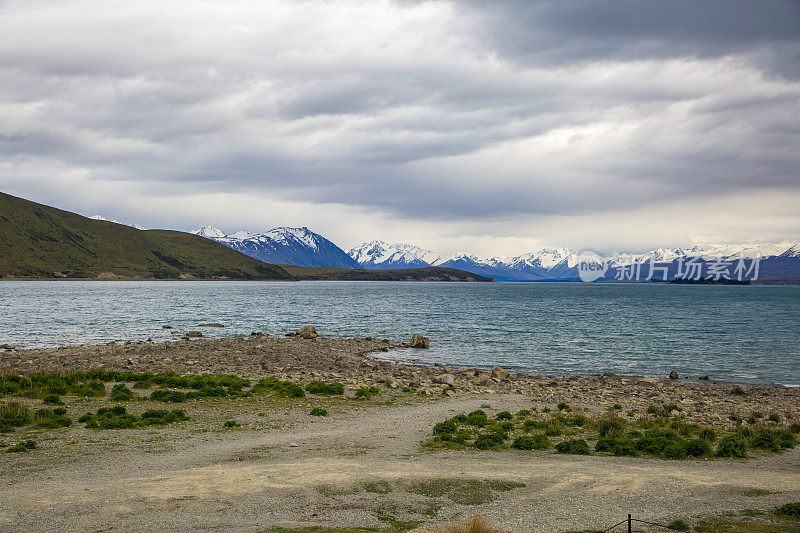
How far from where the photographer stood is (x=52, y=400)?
87.9 feet

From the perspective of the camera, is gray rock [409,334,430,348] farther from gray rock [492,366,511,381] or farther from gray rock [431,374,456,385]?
gray rock [431,374,456,385]

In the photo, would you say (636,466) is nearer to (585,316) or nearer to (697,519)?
(697,519)

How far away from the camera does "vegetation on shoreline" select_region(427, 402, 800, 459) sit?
20.1 metres

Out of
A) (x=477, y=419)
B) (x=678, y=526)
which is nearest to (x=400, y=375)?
(x=477, y=419)

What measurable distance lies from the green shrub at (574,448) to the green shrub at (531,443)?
22.8 inches

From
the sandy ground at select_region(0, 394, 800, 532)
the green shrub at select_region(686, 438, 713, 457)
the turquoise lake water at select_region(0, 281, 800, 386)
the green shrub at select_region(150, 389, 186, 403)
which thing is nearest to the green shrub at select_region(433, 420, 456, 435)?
the sandy ground at select_region(0, 394, 800, 532)

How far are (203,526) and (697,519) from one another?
1229 cm

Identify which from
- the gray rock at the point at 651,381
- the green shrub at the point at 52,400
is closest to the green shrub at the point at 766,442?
the gray rock at the point at 651,381

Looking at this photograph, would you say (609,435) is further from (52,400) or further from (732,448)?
(52,400)

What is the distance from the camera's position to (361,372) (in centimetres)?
4159

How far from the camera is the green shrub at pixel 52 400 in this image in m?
26.5

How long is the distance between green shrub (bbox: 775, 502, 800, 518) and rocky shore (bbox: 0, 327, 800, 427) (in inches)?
526

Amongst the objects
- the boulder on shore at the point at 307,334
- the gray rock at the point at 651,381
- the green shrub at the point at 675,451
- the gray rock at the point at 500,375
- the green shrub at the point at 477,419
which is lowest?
the boulder on shore at the point at 307,334

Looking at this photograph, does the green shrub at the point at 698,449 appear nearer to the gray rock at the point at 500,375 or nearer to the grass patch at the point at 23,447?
the gray rock at the point at 500,375
